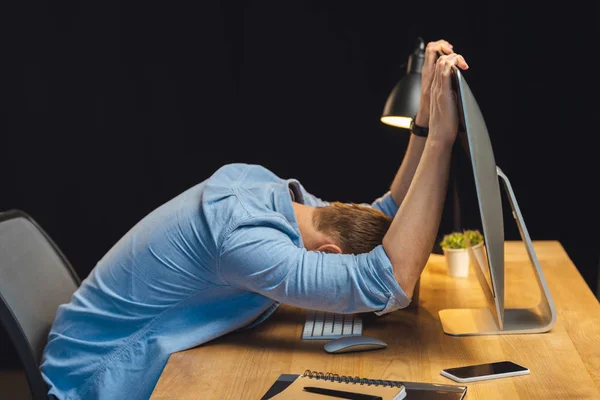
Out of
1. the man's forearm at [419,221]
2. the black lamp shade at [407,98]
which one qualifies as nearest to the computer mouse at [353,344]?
the man's forearm at [419,221]

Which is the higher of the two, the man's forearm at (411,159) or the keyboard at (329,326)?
the man's forearm at (411,159)

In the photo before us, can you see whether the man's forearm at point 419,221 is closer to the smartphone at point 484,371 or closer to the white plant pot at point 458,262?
A: the smartphone at point 484,371

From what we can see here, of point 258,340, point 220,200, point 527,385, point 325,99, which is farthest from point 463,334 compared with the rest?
point 325,99

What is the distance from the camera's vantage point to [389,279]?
1.55 metres

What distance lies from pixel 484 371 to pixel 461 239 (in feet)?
2.90

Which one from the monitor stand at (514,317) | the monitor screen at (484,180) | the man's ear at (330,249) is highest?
the monitor screen at (484,180)

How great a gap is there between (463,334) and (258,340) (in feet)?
1.48

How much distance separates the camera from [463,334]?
173cm

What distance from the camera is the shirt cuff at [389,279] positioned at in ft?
5.08

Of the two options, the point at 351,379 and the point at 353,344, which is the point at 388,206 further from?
the point at 351,379

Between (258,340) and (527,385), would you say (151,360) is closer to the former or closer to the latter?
(258,340)

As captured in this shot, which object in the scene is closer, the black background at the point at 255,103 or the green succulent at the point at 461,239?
the green succulent at the point at 461,239

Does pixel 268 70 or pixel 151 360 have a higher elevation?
pixel 268 70

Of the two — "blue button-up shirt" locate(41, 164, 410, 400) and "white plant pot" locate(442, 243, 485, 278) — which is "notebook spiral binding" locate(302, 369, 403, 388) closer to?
"blue button-up shirt" locate(41, 164, 410, 400)
